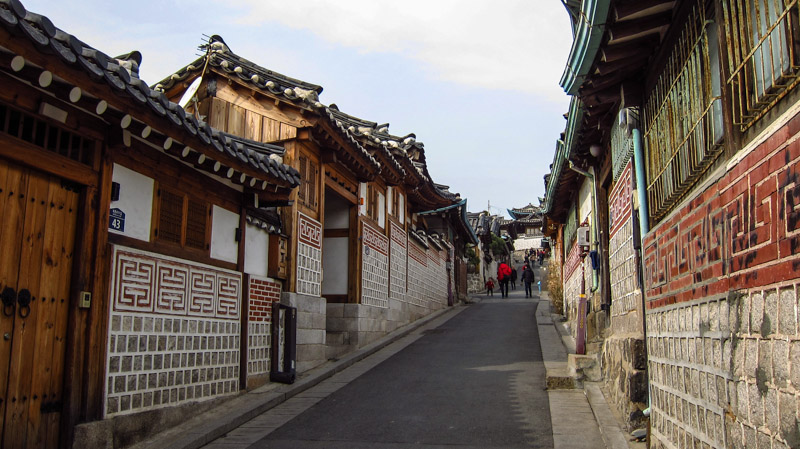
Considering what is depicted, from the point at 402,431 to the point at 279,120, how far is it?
6.98 meters

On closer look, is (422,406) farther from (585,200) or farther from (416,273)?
(416,273)

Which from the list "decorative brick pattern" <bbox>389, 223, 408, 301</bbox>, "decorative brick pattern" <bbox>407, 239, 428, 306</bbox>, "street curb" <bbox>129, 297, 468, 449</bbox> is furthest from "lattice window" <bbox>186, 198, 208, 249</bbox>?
"decorative brick pattern" <bbox>407, 239, 428, 306</bbox>

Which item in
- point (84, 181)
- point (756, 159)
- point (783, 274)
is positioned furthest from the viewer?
point (84, 181)

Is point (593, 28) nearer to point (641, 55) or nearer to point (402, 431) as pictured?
point (641, 55)

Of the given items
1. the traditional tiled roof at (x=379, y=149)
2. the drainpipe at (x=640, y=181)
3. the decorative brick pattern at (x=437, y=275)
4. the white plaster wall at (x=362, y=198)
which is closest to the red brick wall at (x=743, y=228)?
the drainpipe at (x=640, y=181)

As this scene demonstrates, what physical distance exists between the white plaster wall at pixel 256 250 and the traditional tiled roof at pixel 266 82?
265 cm

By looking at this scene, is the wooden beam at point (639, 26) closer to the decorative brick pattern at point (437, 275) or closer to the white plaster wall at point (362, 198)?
the white plaster wall at point (362, 198)

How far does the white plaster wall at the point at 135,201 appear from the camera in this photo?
754cm

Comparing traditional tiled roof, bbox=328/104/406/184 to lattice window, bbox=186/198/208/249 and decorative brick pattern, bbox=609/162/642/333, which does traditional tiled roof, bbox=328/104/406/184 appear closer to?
lattice window, bbox=186/198/208/249

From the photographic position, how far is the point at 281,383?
1112 cm

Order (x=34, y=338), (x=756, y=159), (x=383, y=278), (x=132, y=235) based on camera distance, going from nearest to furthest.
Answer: (x=756, y=159)
(x=34, y=338)
(x=132, y=235)
(x=383, y=278)

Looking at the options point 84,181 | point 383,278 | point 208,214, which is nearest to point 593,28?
point 84,181

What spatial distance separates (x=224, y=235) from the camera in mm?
9820

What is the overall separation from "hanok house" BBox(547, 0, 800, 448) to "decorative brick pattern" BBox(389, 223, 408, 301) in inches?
423
